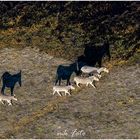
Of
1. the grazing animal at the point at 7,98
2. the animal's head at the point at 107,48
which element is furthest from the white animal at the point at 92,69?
the grazing animal at the point at 7,98

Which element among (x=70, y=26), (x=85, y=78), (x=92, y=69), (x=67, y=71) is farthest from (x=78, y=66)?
(x=70, y=26)

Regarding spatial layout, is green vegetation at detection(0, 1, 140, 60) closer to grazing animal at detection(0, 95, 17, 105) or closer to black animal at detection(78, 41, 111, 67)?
black animal at detection(78, 41, 111, 67)

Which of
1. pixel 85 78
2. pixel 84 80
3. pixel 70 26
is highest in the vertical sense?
pixel 70 26

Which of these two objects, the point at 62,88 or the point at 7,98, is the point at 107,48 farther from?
the point at 7,98

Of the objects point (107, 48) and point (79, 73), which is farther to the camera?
point (107, 48)

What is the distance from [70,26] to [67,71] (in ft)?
26.0

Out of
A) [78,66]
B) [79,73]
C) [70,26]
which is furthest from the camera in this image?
[70,26]

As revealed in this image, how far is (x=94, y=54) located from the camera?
48.2 metres

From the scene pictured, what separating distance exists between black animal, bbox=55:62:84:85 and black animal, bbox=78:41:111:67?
0.93 m

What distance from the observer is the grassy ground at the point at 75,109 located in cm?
3844

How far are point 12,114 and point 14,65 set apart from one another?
25.3 feet

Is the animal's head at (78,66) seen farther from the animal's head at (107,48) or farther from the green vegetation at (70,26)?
the animal's head at (107,48)

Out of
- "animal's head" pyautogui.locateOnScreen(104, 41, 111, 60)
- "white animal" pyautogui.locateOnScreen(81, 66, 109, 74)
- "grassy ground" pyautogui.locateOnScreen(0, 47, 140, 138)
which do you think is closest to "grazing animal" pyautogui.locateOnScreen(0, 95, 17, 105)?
"grassy ground" pyautogui.locateOnScreen(0, 47, 140, 138)

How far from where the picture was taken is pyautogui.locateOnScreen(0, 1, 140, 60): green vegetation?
161 ft
